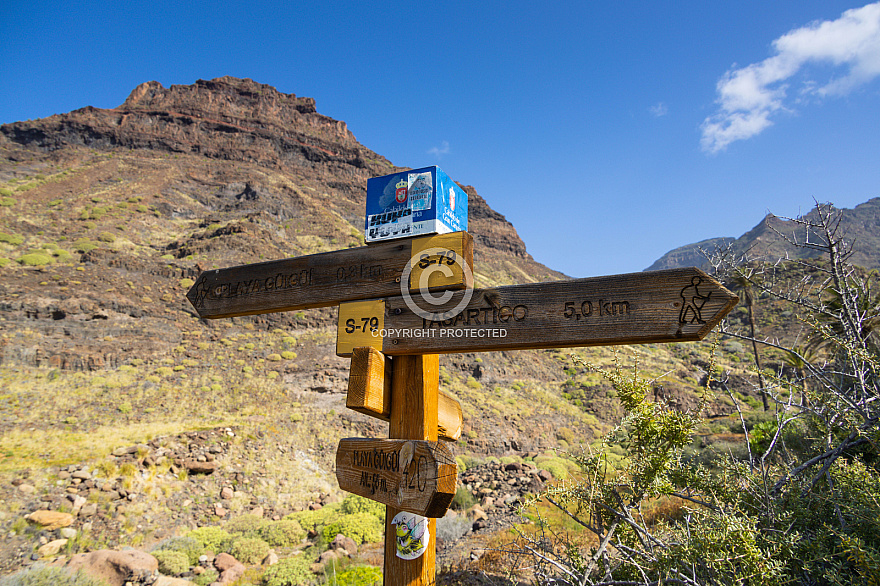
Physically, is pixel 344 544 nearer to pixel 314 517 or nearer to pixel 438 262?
pixel 314 517

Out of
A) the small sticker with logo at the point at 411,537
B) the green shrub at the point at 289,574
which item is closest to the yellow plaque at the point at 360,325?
the small sticker with logo at the point at 411,537

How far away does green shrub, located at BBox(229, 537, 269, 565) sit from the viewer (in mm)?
8227

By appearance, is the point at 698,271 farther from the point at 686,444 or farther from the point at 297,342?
the point at 297,342

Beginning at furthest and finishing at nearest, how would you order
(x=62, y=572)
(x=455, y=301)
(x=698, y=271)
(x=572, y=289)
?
(x=62, y=572) < (x=455, y=301) < (x=572, y=289) < (x=698, y=271)

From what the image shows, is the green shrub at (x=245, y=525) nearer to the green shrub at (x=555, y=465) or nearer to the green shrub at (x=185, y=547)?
the green shrub at (x=185, y=547)

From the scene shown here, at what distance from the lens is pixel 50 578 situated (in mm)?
6348

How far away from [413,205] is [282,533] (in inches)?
361

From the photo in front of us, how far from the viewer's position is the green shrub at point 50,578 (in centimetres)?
629

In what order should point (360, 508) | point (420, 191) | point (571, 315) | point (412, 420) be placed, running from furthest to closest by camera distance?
1. point (360, 508)
2. point (420, 191)
3. point (412, 420)
4. point (571, 315)

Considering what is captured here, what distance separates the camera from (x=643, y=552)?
308cm

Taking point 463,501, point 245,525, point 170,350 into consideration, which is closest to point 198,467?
point 245,525

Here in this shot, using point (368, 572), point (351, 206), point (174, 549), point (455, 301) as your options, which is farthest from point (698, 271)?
point (351, 206)

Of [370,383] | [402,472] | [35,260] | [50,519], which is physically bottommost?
[50,519]

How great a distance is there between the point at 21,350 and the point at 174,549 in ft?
44.4
